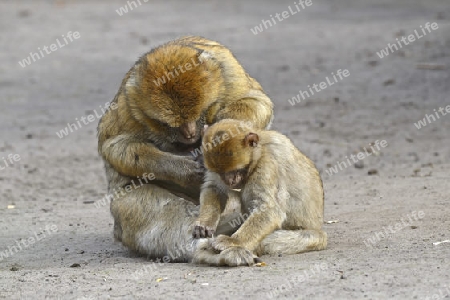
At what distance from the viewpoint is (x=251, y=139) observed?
769 cm

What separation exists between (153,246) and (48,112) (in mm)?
8850

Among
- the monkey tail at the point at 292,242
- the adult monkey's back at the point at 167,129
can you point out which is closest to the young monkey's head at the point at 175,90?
the adult monkey's back at the point at 167,129

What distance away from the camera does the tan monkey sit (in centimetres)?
762

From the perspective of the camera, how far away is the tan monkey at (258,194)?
300 inches

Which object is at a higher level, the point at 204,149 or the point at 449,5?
the point at 204,149

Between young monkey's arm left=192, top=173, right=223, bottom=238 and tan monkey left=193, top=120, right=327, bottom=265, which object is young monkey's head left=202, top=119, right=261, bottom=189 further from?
young monkey's arm left=192, top=173, right=223, bottom=238

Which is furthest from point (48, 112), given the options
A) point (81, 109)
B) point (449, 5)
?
point (449, 5)

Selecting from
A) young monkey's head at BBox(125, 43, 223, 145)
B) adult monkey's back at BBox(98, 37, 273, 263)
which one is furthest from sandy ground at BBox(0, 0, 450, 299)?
young monkey's head at BBox(125, 43, 223, 145)

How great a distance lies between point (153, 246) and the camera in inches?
325

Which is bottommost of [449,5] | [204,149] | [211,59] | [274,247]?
[449,5]

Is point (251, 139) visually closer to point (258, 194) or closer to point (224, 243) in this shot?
point (258, 194)

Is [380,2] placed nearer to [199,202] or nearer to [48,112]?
[48,112]

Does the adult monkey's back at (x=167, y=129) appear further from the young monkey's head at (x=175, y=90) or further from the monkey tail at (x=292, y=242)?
the monkey tail at (x=292, y=242)

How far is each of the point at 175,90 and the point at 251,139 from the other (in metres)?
0.74
